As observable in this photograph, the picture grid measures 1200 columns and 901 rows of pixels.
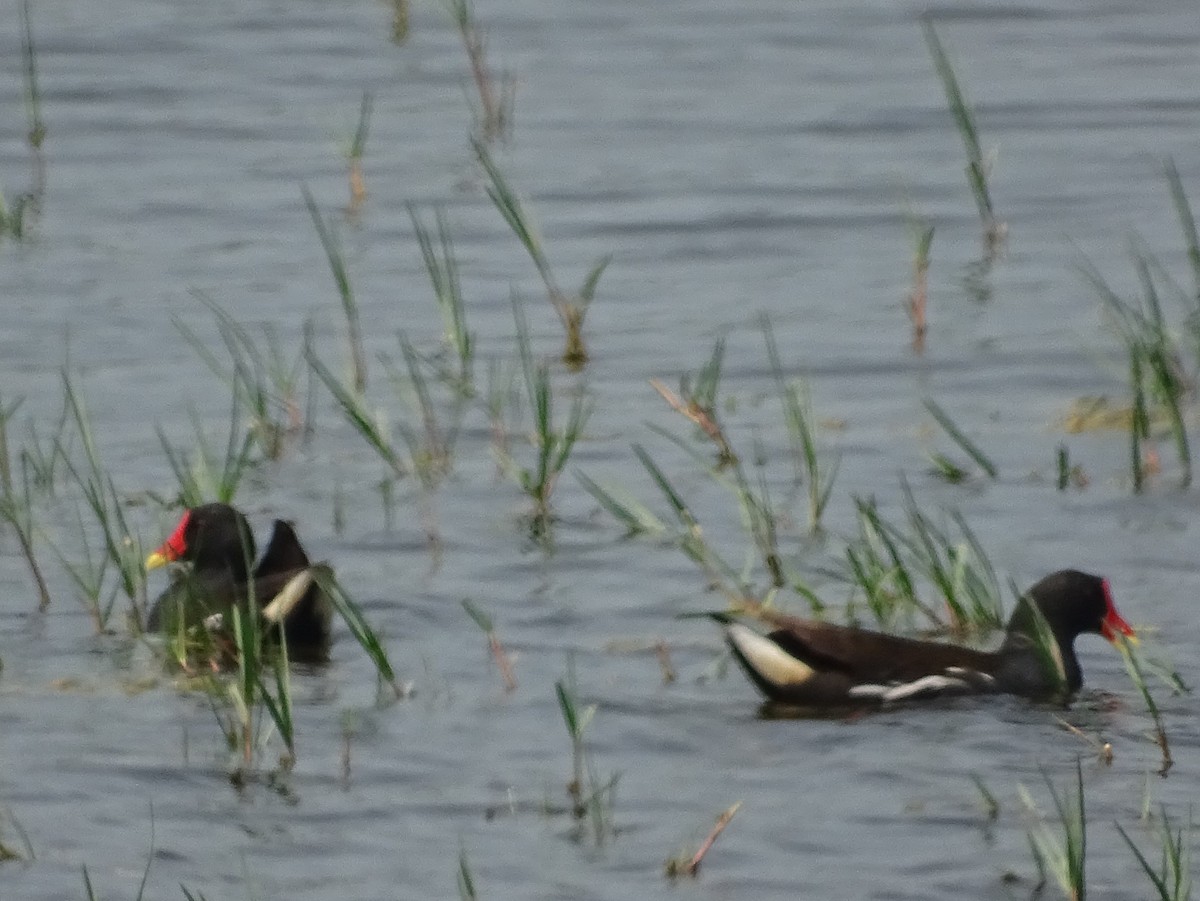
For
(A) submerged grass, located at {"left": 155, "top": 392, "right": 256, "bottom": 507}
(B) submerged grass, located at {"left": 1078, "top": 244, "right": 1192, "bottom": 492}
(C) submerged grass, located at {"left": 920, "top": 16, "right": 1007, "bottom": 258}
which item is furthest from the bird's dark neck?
(C) submerged grass, located at {"left": 920, "top": 16, "right": 1007, "bottom": 258}

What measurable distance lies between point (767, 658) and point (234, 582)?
2016 millimetres

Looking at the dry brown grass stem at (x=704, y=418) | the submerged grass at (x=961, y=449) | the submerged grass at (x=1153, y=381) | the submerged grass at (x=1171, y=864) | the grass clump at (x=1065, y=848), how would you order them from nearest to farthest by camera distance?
1. the submerged grass at (x=1171, y=864)
2. the grass clump at (x=1065, y=848)
3. the dry brown grass stem at (x=704, y=418)
4. the submerged grass at (x=1153, y=381)
5. the submerged grass at (x=961, y=449)

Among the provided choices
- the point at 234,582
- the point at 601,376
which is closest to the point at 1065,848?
the point at 234,582

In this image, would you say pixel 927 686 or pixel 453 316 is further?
pixel 453 316

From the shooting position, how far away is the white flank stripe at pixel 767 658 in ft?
25.8

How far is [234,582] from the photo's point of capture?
30.1 feet

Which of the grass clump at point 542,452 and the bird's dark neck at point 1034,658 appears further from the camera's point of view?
the grass clump at point 542,452

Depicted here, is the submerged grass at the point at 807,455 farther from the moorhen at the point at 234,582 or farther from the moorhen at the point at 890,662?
the moorhen at the point at 234,582

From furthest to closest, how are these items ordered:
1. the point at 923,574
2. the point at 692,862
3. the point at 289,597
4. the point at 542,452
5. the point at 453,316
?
the point at 453,316, the point at 542,452, the point at 923,574, the point at 289,597, the point at 692,862

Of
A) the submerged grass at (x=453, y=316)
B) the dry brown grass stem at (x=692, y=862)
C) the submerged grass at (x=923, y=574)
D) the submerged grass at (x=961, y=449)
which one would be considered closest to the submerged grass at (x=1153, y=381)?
the submerged grass at (x=961, y=449)

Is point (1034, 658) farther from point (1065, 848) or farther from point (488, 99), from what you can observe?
point (488, 99)

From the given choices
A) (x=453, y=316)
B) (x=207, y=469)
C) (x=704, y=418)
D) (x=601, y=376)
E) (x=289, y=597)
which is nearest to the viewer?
(x=289, y=597)

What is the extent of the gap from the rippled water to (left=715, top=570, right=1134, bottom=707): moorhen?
3.8 inches

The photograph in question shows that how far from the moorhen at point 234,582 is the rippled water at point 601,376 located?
0.14 metres
